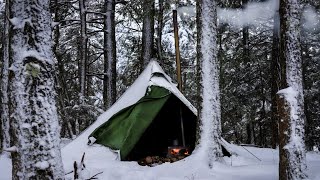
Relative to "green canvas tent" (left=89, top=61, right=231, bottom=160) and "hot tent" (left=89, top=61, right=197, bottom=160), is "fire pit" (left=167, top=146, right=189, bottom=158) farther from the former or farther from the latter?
"green canvas tent" (left=89, top=61, right=231, bottom=160)

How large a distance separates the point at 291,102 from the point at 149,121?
12.9ft

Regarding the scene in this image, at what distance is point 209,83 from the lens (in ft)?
23.1

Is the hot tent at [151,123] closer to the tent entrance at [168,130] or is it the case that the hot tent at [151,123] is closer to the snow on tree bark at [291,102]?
the tent entrance at [168,130]

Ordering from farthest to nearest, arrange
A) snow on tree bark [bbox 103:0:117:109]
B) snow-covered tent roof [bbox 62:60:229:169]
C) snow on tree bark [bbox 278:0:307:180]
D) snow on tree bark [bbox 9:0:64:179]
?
snow on tree bark [bbox 103:0:117:109]
snow-covered tent roof [bbox 62:60:229:169]
snow on tree bark [bbox 278:0:307:180]
snow on tree bark [bbox 9:0:64:179]

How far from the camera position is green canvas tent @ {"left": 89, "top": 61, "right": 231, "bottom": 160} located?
8.01m

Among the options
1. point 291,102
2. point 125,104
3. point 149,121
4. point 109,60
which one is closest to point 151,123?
point 149,121

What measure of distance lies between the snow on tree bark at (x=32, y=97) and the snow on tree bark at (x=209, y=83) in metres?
3.51

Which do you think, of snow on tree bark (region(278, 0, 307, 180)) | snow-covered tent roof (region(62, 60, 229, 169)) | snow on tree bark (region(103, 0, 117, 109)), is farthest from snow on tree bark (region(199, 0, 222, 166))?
snow on tree bark (region(103, 0, 117, 109))

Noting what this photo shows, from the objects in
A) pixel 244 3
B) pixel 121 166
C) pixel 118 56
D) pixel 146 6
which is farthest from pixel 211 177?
pixel 118 56

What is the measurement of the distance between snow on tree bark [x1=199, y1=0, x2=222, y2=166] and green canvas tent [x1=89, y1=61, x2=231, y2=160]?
1554 mm

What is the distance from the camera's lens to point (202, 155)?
6621 millimetres

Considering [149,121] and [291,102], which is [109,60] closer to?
[149,121]

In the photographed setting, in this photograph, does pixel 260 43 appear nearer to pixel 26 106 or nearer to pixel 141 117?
pixel 141 117

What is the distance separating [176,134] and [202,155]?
10.2 ft
